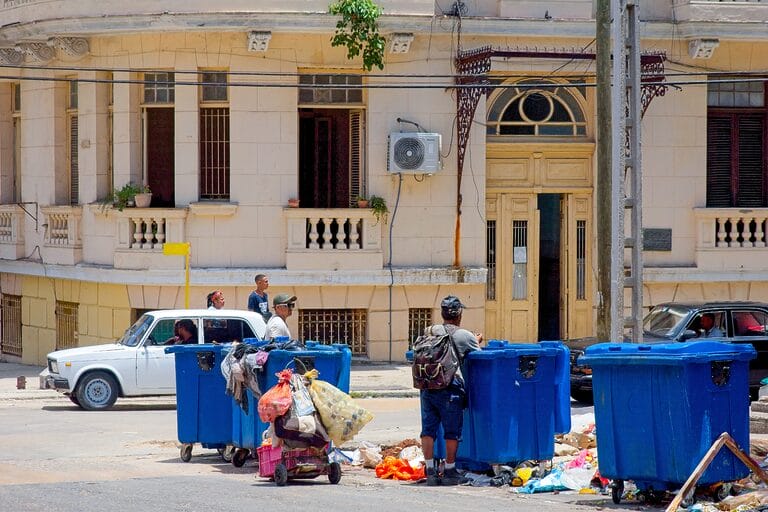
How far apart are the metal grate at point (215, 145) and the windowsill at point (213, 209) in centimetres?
43

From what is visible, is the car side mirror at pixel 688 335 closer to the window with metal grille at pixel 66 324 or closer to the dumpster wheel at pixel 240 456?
the dumpster wheel at pixel 240 456

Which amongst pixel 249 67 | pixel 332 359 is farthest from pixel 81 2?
pixel 332 359

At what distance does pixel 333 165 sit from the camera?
82.1ft

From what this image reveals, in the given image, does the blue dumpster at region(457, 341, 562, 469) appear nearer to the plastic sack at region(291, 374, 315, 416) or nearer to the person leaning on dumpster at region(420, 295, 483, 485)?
the person leaning on dumpster at region(420, 295, 483, 485)

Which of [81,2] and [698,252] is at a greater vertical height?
[81,2]

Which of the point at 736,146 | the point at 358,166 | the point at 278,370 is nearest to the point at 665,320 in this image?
the point at 358,166

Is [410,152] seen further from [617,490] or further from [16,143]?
[617,490]

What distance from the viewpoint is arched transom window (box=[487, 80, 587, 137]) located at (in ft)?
82.7

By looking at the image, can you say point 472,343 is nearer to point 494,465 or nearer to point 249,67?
point 494,465

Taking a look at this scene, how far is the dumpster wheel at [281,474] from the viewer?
12.8 m

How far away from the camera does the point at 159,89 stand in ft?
80.9

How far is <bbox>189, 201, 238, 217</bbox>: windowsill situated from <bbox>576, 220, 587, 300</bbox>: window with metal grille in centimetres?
607

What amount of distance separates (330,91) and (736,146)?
7260 millimetres

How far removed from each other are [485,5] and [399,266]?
4573 millimetres
